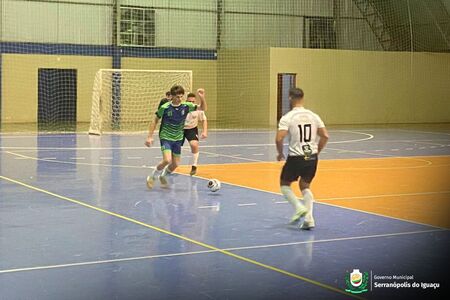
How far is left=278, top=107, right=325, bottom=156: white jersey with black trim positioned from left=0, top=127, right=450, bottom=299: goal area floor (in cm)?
100

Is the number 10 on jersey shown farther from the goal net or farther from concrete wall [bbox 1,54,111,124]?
concrete wall [bbox 1,54,111,124]

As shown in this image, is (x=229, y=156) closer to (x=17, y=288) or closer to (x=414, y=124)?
(x=17, y=288)

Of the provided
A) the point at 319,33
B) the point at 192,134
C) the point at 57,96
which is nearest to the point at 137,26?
the point at 57,96

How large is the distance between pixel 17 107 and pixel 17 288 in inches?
1133

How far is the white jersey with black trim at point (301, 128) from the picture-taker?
30.5 ft

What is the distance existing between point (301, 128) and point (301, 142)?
0.59 feet

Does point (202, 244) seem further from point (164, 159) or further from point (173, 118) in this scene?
point (173, 118)

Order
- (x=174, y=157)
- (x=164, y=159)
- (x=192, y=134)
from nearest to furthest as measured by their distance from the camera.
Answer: (x=164, y=159)
(x=174, y=157)
(x=192, y=134)

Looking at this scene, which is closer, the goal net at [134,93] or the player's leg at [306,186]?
the player's leg at [306,186]

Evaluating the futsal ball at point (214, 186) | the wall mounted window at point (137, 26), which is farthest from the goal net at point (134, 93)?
the futsal ball at point (214, 186)

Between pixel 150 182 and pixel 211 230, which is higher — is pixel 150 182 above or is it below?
above

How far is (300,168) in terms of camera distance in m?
9.46

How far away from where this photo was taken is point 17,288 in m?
6.56

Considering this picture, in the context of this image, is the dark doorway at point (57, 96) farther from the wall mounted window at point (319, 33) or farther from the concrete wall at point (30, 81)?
the wall mounted window at point (319, 33)
